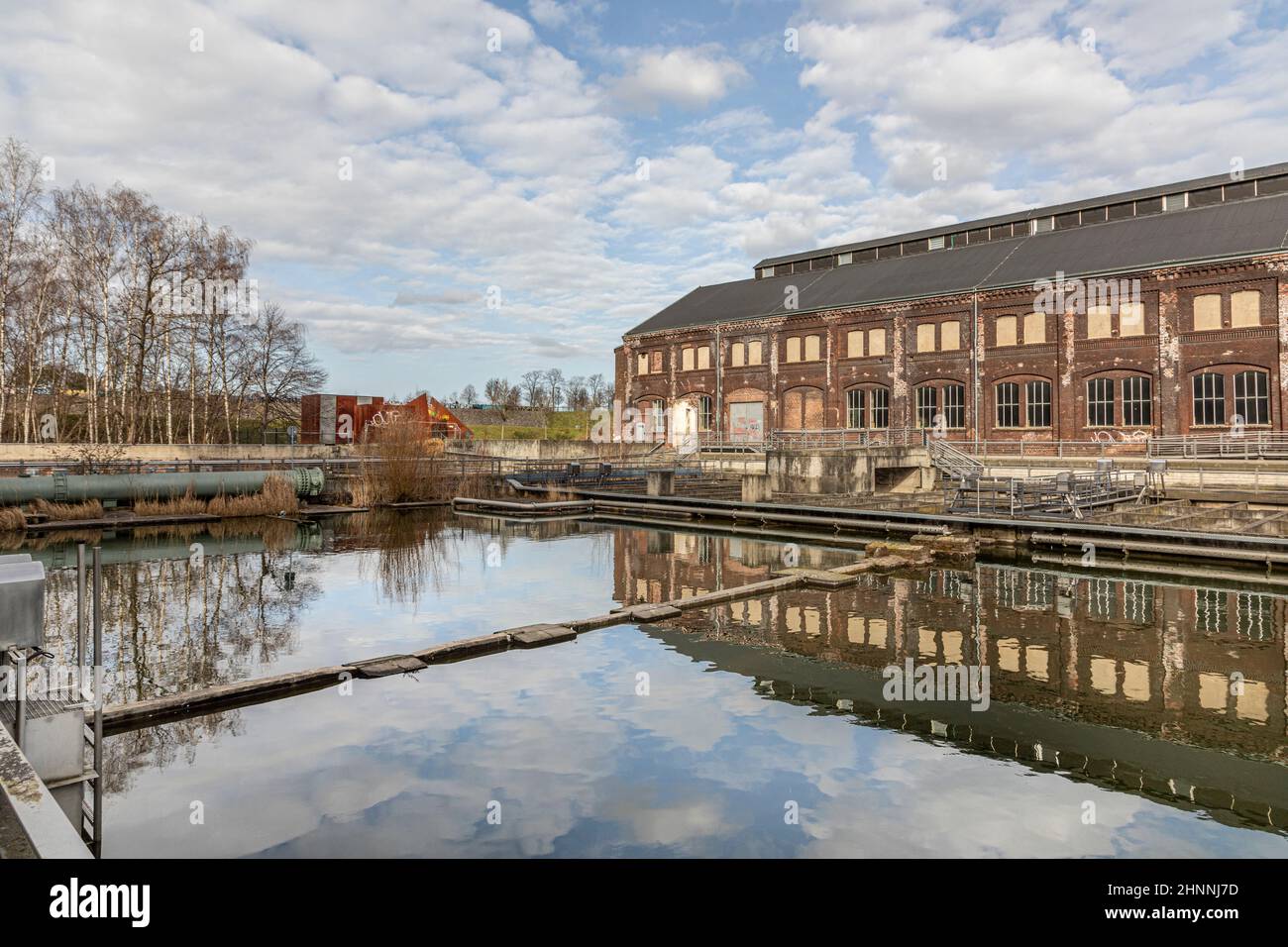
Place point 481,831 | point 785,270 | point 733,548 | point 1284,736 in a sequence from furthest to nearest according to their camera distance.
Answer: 1. point 785,270
2. point 733,548
3. point 1284,736
4. point 481,831

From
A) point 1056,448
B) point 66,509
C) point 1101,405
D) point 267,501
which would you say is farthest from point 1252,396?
point 66,509

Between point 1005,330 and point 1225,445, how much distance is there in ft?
30.0

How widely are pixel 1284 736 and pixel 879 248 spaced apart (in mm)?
40166

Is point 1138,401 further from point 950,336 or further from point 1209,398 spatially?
point 950,336

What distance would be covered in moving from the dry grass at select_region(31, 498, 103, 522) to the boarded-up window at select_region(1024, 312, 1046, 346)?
109ft

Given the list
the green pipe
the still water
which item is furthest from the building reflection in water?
the green pipe

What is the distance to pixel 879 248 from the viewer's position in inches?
1695

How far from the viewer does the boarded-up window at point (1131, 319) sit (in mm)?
30016

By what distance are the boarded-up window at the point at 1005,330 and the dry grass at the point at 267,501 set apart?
28028mm
